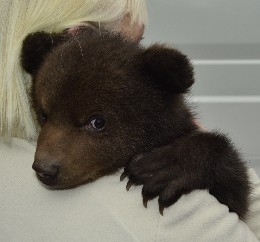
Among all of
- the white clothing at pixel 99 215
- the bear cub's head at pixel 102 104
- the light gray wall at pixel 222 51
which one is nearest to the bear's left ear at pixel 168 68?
the bear cub's head at pixel 102 104

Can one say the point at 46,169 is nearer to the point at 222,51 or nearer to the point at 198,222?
the point at 198,222

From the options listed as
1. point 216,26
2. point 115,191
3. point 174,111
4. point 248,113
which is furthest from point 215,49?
point 115,191

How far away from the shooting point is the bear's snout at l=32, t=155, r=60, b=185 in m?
1.54

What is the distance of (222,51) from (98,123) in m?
2.09

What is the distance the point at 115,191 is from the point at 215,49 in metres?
2.18

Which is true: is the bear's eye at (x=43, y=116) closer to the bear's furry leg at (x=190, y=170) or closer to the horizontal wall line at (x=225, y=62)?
the bear's furry leg at (x=190, y=170)

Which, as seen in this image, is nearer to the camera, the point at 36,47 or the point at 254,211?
the point at 36,47

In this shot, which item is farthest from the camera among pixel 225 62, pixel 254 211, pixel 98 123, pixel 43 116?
pixel 225 62

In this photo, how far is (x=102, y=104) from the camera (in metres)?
1.64

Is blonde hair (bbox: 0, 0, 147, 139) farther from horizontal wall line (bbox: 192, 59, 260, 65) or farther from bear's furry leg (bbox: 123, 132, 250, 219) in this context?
horizontal wall line (bbox: 192, 59, 260, 65)

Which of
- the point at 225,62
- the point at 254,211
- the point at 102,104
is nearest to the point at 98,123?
the point at 102,104

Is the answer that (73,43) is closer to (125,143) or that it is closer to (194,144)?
(125,143)

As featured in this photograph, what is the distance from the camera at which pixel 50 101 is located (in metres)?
1.68

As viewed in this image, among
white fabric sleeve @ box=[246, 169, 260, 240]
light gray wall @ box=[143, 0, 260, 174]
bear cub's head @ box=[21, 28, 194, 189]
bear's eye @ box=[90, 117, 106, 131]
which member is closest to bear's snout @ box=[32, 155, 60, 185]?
bear cub's head @ box=[21, 28, 194, 189]
